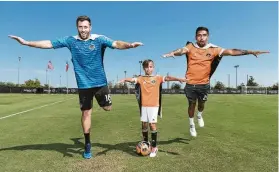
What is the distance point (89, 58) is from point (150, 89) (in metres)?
1.58

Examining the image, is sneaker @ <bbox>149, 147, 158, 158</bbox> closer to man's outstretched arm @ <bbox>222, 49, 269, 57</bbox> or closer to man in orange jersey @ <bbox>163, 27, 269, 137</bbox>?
man in orange jersey @ <bbox>163, 27, 269, 137</bbox>

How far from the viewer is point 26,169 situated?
245 inches

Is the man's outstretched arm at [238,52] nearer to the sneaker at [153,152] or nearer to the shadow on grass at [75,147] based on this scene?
the shadow on grass at [75,147]

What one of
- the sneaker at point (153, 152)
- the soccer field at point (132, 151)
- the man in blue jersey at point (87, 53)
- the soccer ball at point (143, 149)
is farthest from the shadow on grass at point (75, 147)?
the man in blue jersey at point (87, 53)

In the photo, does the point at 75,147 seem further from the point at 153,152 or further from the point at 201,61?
the point at 201,61

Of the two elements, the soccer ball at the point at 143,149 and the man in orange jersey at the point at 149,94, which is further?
the man in orange jersey at the point at 149,94

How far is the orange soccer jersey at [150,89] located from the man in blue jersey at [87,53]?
89cm

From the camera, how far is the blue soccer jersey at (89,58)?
754cm

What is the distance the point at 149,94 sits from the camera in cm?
Result: 798

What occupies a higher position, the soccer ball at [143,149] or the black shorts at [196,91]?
the black shorts at [196,91]

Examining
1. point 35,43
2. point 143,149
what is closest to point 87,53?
point 35,43

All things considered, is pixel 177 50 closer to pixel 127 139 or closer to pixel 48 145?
pixel 127 139

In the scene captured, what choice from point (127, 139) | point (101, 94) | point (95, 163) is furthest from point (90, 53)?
point (127, 139)

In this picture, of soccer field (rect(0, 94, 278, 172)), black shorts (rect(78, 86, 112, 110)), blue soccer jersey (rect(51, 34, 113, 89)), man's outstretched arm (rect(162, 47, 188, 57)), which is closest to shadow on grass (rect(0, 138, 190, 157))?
soccer field (rect(0, 94, 278, 172))
